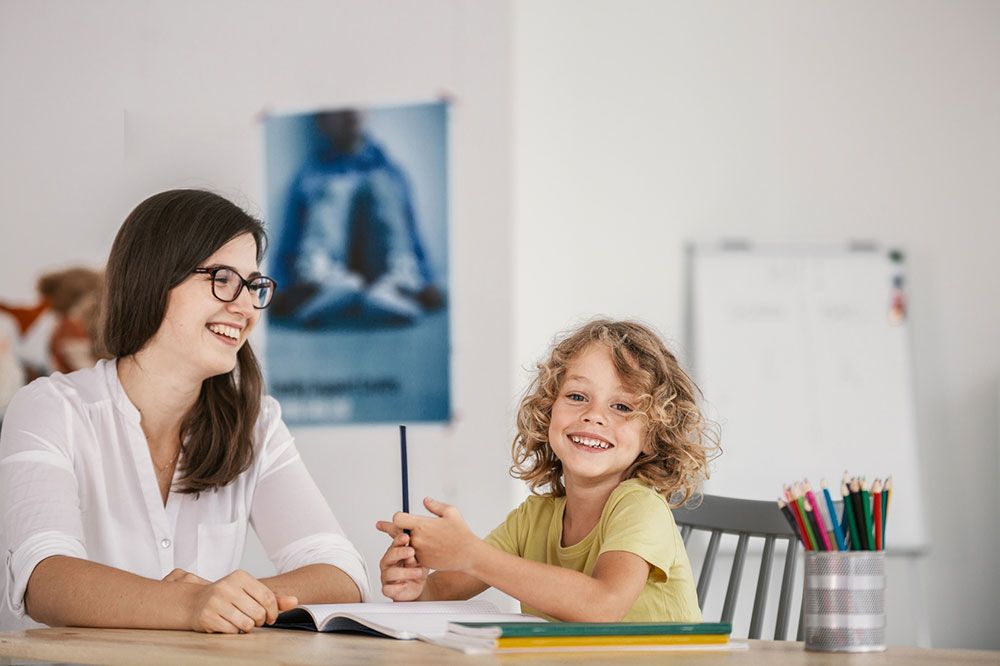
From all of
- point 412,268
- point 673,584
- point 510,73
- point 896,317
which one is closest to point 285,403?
point 412,268

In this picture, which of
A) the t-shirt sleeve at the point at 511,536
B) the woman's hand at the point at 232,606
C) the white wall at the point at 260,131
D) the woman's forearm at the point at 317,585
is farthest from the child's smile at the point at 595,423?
the white wall at the point at 260,131

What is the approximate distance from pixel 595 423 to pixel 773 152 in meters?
2.67

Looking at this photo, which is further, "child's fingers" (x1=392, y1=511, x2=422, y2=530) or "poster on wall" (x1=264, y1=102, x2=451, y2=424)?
"poster on wall" (x1=264, y1=102, x2=451, y2=424)

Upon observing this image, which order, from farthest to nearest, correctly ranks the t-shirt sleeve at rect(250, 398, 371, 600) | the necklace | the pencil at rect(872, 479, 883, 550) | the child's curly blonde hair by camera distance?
the necklace, the t-shirt sleeve at rect(250, 398, 371, 600), the child's curly blonde hair, the pencil at rect(872, 479, 883, 550)

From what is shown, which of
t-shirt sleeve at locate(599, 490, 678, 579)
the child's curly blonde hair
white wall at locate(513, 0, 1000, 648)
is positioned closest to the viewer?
t-shirt sleeve at locate(599, 490, 678, 579)

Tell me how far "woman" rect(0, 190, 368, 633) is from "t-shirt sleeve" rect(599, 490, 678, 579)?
1.44ft

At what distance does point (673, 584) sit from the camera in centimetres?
147

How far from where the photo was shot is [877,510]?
1.11 m

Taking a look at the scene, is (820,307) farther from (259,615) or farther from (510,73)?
(259,615)

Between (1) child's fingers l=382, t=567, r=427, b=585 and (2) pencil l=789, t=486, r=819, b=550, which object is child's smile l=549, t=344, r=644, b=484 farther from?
(2) pencil l=789, t=486, r=819, b=550

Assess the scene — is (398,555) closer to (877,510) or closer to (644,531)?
(644,531)

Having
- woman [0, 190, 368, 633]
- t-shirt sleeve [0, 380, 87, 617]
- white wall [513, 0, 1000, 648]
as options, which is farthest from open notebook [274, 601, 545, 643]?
white wall [513, 0, 1000, 648]

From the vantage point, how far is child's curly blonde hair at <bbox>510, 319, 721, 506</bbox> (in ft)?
5.28

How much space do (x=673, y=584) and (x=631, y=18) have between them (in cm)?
293
